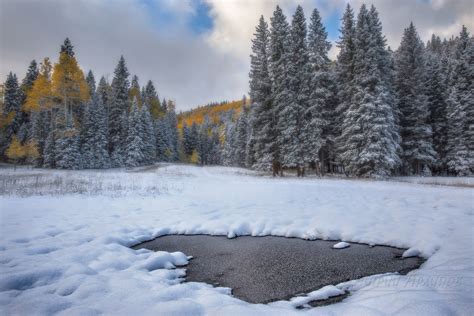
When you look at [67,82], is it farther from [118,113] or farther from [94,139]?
[118,113]

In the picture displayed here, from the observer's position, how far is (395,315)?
3092 mm

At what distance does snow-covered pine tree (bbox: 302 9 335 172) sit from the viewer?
82.2 ft

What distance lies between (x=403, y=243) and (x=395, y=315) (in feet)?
14.4

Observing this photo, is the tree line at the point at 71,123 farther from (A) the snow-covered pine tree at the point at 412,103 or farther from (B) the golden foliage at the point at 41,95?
(A) the snow-covered pine tree at the point at 412,103

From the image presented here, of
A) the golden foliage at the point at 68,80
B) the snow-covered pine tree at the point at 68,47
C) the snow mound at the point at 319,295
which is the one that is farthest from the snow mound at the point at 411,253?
the snow-covered pine tree at the point at 68,47

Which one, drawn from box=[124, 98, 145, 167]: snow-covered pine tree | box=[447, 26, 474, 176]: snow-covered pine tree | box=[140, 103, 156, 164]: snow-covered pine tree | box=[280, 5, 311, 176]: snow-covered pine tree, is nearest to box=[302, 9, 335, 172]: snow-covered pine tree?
box=[280, 5, 311, 176]: snow-covered pine tree

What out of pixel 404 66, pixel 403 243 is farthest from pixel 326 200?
pixel 404 66

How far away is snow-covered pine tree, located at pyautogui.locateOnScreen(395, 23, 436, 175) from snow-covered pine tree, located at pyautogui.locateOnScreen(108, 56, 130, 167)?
43.7 metres

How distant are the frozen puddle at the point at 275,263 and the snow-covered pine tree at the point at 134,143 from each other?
140ft

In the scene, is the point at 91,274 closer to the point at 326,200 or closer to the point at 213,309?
the point at 213,309

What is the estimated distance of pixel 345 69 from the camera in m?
27.0

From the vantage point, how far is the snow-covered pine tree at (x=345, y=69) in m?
26.2

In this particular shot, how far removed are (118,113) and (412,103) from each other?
48181mm

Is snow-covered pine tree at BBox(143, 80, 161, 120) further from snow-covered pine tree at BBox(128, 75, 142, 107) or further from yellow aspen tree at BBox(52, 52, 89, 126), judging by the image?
yellow aspen tree at BBox(52, 52, 89, 126)
